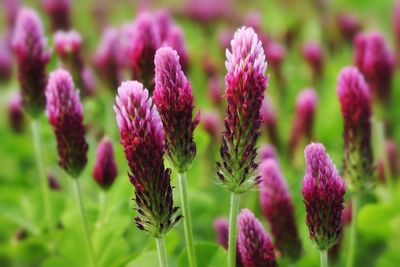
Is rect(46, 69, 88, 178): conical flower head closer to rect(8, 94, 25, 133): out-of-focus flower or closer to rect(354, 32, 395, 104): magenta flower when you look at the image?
rect(354, 32, 395, 104): magenta flower

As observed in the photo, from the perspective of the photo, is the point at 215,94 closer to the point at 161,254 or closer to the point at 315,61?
the point at 315,61

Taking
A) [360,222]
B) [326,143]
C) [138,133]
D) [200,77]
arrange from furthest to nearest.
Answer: [200,77] < [326,143] < [360,222] < [138,133]

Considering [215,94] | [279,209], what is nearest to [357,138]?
[279,209]

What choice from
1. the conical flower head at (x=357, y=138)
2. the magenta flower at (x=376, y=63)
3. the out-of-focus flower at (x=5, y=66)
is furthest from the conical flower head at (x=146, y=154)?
the out-of-focus flower at (x=5, y=66)

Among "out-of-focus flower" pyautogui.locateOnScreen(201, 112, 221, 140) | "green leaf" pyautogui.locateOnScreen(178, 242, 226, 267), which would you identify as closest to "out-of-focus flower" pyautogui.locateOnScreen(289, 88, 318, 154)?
"out-of-focus flower" pyautogui.locateOnScreen(201, 112, 221, 140)

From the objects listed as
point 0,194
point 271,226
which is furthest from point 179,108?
point 0,194

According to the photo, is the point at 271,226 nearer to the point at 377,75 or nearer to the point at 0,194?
the point at 377,75

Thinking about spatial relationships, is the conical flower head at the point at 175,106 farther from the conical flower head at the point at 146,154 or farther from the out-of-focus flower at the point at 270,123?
the out-of-focus flower at the point at 270,123
